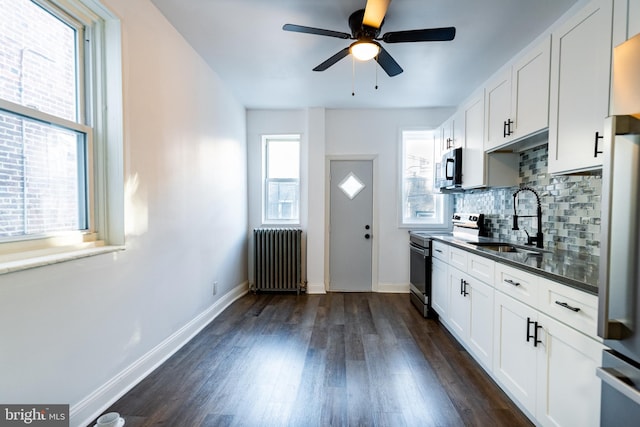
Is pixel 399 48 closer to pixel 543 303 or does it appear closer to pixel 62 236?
pixel 543 303

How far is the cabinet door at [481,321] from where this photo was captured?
6.98ft

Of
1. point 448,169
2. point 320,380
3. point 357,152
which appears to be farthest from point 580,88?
point 357,152

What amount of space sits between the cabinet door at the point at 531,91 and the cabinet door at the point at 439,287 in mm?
1476

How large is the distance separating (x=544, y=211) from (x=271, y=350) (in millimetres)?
2677

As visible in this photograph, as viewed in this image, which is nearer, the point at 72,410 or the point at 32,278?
the point at 32,278

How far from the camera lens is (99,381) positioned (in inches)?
68.5

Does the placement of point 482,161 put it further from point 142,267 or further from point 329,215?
point 142,267

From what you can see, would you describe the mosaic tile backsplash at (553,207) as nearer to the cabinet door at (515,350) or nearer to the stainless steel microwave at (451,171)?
the stainless steel microwave at (451,171)

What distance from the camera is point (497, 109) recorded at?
8.45 feet

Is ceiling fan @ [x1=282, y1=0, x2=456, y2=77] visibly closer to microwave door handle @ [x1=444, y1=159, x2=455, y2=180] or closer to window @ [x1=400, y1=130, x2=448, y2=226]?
microwave door handle @ [x1=444, y1=159, x2=455, y2=180]

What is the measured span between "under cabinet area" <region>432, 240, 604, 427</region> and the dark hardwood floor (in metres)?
0.21

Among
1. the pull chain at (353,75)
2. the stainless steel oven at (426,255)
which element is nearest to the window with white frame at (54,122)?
the pull chain at (353,75)

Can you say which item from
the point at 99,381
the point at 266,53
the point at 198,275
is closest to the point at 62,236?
the point at 99,381

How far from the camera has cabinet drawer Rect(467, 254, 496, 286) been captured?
84.3 inches
